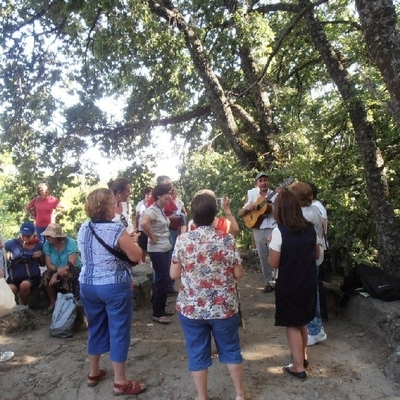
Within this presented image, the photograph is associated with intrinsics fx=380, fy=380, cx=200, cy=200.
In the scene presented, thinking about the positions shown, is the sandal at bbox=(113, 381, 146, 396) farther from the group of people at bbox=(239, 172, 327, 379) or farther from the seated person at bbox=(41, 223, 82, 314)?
the seated person at bbox=(41, 223, 82, 314)

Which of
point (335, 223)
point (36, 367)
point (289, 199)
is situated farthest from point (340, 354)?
point (36, 367)

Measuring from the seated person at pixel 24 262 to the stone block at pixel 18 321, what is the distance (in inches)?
14.9

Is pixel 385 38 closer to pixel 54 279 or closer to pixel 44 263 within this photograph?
pixel 54 279

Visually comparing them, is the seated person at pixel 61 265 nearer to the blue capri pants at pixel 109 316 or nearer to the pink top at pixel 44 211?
the pink top at pixel 44 211

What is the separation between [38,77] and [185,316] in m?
6.64

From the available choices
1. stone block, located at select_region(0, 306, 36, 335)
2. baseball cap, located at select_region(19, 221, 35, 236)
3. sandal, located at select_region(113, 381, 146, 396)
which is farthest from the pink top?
sandal, located at select_region(113, 381, 146, 396)

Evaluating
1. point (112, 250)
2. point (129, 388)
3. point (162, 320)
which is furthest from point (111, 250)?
point (162, 320)

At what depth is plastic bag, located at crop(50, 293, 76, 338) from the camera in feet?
14.1

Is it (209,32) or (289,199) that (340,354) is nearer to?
(289,199)

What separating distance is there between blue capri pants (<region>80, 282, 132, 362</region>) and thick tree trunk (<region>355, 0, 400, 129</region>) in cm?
279

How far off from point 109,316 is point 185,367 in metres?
0.99

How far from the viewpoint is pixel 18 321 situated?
451cm

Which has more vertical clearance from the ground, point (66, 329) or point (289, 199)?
point (289, 199)

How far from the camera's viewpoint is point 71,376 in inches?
135
